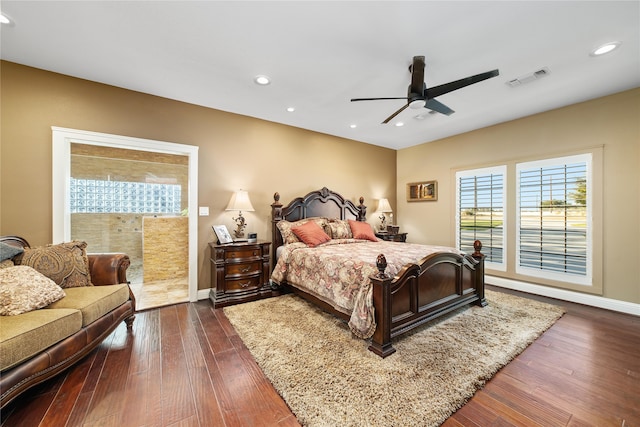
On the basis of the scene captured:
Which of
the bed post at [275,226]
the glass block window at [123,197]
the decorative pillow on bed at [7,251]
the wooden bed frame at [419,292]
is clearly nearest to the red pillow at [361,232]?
the bed post at [275,226]

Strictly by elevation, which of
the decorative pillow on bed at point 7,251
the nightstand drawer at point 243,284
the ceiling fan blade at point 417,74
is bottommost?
the nightstand drawer at point 243,284

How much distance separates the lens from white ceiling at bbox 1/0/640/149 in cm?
190

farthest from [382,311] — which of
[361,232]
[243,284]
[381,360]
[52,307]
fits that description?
[52,307]

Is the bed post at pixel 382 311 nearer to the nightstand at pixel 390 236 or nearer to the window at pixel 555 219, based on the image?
the nightstand at pixel 390 236

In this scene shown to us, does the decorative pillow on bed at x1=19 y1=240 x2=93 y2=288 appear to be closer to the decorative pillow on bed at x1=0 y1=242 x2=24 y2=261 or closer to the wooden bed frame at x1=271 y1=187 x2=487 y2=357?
the decorative pillow on bed at x1=0 y1=242 x2=24 y2=261

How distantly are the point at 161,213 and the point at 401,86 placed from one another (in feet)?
19.0

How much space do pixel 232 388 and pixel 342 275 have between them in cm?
131

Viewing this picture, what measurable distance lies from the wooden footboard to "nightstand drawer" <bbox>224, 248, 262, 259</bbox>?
1922 millimetres

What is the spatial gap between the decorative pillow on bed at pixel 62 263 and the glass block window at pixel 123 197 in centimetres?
377

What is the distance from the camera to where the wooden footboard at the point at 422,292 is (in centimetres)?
216

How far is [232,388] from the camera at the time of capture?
1762 mm

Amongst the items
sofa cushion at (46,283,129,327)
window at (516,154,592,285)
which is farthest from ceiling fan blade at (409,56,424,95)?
sofa cushion at (46,283,129,327)

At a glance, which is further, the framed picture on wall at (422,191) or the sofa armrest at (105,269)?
the framed picture on wall at (422,191)

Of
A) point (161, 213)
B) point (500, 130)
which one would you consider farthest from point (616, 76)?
point (161, 213)
